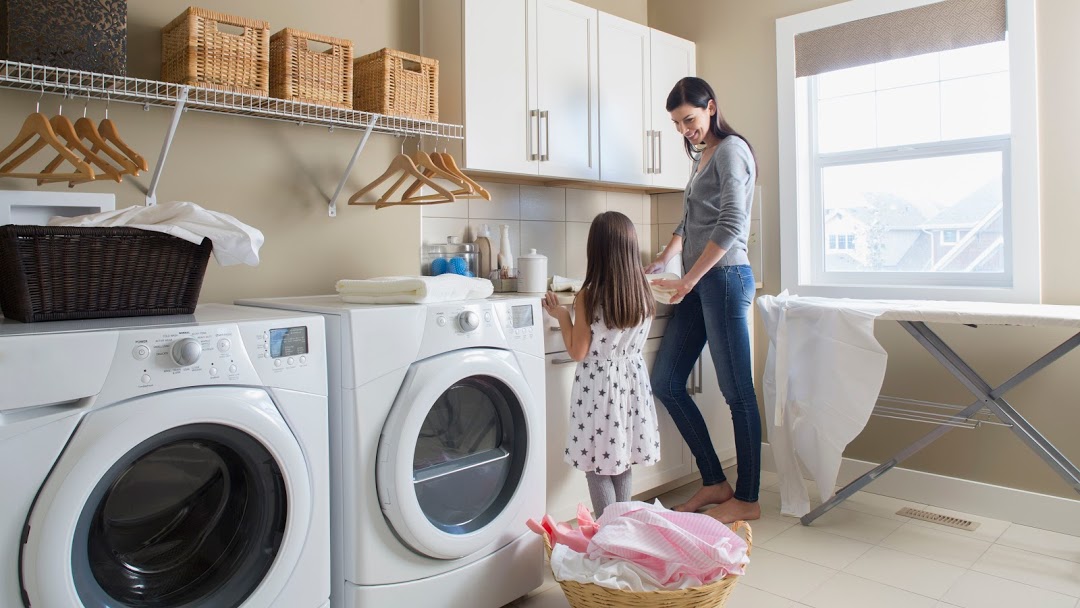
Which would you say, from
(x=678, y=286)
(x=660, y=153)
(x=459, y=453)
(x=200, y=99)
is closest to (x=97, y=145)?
(x=200, y=99)

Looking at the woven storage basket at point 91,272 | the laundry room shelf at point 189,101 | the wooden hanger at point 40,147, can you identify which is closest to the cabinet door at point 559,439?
the laundry room shelf at point 189,101

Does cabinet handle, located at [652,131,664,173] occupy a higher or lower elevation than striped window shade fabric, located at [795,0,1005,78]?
lower

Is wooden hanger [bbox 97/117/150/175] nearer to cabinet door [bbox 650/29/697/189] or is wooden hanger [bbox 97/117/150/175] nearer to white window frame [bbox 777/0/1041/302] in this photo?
cabinet door [bbox 650/29/697/189]

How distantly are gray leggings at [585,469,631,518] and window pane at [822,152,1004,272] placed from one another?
153cm

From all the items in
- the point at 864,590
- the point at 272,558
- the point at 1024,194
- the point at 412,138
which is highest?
the point at 412,138

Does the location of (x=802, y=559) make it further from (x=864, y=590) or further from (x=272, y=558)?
(x=272, y=558)

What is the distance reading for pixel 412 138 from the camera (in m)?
2.61

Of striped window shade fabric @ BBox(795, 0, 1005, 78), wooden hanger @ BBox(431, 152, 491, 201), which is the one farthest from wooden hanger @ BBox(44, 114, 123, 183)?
striped window shade fabric @ BBox(795, 0, 1005, 78)

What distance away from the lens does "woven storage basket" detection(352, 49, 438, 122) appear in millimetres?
2268

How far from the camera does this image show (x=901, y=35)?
2992mm

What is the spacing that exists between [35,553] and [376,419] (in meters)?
0.68

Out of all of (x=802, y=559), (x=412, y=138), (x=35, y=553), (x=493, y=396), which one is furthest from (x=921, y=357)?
(x=35, y=553)

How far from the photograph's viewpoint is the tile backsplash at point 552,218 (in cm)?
282

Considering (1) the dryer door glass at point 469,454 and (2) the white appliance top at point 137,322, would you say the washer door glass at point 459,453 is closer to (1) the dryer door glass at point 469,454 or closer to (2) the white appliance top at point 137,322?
(1) the dryer door glass at point 469,454
